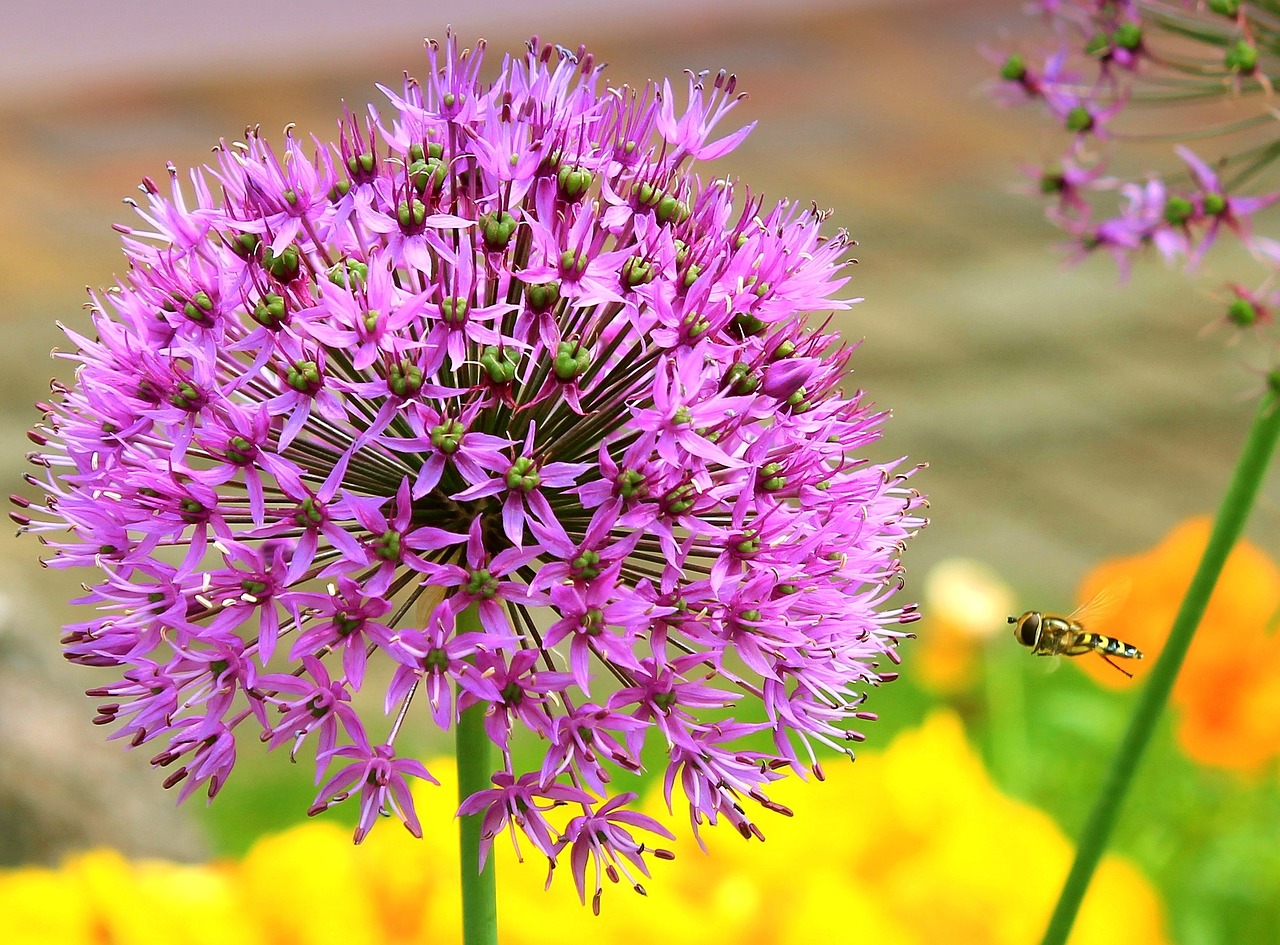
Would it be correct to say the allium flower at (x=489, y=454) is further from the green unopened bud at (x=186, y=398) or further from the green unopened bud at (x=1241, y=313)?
the green unopened bud at (x=1241, y=313)

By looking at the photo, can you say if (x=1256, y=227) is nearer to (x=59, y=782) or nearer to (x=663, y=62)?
(x=663, y=62)

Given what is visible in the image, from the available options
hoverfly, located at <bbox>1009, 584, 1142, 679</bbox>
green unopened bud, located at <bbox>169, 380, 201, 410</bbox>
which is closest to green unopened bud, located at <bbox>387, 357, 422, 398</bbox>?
green unopened bud, located at <bbox>169, 380, 201, 410</bbox>

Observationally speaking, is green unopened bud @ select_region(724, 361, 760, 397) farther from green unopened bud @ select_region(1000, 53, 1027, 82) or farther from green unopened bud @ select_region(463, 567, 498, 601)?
green unopened bud @ select_region(1000, 53, 1027, 82)

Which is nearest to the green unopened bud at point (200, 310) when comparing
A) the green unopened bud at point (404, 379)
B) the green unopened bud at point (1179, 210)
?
the green unopened bud at point (404, 379)

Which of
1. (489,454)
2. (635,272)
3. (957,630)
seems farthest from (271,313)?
(957,630)

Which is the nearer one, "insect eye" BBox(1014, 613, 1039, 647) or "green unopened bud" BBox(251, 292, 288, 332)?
"green unopened bud" BBox(251, 292, 288, 332)

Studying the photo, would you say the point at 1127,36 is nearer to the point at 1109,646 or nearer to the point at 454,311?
the point at 1109,646

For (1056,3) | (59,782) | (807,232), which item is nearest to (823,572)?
(807,232)
